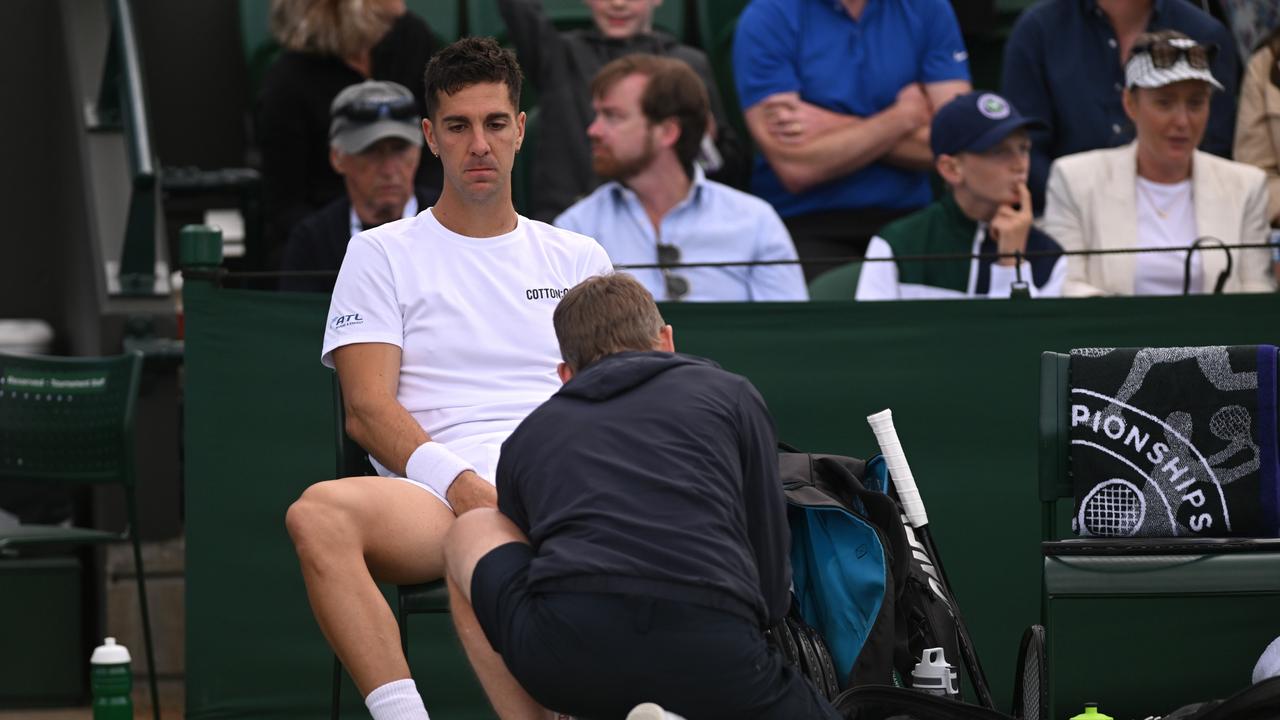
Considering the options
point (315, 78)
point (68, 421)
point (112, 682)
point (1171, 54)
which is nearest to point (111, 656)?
point (112, 682)

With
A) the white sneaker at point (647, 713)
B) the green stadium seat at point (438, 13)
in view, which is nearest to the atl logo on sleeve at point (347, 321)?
the white sneaker at point (647, 713)

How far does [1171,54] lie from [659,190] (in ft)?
5.42

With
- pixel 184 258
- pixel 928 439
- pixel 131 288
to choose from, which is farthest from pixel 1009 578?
pixel 131 288

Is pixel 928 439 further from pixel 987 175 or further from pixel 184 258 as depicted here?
pixel 184 258

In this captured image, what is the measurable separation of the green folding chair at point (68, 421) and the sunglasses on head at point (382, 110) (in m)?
1.01

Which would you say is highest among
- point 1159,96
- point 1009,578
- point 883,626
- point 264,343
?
point 1159,96

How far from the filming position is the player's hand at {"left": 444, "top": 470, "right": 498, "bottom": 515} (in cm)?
383

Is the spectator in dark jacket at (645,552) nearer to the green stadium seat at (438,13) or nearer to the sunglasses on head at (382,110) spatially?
the sunglasses on head at (382,110)

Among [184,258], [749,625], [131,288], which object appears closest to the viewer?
[749,625]

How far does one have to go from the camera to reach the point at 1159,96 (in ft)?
20.1

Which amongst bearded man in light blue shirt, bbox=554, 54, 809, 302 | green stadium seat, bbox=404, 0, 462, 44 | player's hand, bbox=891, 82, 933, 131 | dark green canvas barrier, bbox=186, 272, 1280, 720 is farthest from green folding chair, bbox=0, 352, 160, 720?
player's hand, bbox=891, 82, 933, 131

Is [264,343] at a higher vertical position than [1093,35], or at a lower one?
lower

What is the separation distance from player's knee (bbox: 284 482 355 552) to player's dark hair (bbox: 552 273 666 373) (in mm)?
558

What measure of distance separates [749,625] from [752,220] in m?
3.05
